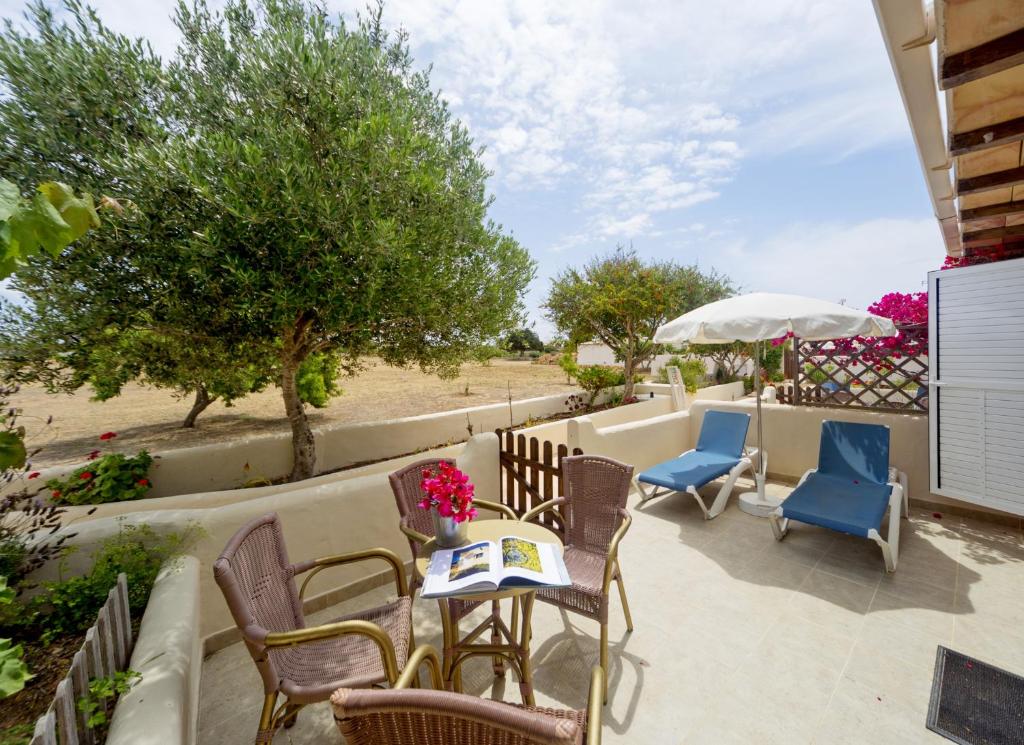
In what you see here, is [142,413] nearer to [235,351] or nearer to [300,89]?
[235,351]

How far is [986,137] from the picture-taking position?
2.63m

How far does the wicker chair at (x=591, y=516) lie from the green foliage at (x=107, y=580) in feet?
8.14

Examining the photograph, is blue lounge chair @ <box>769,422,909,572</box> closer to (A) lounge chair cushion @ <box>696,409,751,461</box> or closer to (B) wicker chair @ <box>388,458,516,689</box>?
(A) lounge chair cushion @ <box>696,409,751,461</box>

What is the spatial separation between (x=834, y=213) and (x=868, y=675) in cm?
1014

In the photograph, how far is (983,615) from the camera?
3105 mm

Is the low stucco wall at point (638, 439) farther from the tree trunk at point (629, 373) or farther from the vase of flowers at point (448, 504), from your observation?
the tree trunk at point (629, 373)

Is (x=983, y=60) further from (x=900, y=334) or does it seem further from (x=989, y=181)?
(x=900, y=334)

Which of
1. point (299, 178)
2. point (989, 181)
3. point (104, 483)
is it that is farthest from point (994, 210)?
point (104, 483)

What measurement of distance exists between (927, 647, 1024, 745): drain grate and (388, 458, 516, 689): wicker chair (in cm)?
252

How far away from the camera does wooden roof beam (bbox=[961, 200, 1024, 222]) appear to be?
13.1 ft

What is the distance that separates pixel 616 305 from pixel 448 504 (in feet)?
34.2

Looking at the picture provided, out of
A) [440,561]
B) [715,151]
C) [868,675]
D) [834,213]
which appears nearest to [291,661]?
[440,561]

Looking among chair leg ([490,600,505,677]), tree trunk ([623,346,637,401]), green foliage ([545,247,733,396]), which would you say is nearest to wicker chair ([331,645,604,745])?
chair leg ([490,600,505,677])

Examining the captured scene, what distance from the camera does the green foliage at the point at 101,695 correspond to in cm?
144
